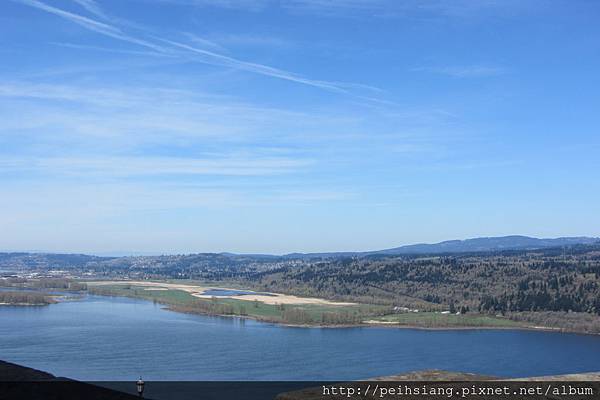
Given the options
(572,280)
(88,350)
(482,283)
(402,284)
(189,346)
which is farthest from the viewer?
(402,284)

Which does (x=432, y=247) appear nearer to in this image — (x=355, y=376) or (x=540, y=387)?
(x=355, y=376)

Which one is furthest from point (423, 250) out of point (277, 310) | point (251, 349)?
point (251, 349)

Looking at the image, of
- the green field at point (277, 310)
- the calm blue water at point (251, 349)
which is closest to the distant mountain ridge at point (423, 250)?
the green field at point (277, 310)

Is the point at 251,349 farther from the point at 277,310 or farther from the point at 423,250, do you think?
the point at 423,250

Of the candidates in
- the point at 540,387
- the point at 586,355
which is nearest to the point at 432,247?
the point at 586,355

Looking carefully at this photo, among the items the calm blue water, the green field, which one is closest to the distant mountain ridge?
the green field

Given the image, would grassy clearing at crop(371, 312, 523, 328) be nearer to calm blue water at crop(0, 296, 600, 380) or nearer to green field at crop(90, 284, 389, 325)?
green field at crop(90, 284, 389, 325)

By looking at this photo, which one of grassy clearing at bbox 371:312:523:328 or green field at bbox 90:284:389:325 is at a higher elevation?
green field at bbox 90:284:389:325
